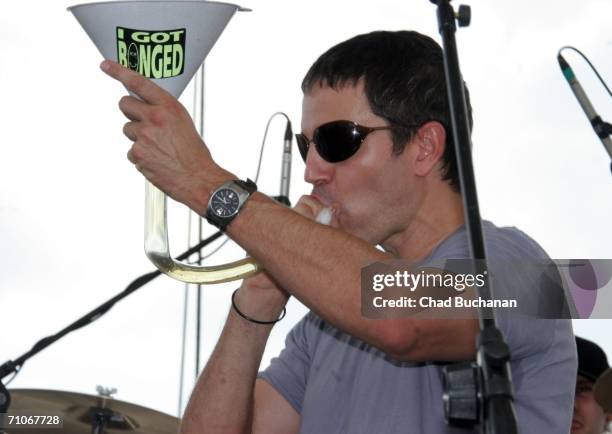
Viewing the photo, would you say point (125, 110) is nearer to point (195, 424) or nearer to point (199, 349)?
point (195, 424)

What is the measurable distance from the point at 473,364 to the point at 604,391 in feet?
8.47

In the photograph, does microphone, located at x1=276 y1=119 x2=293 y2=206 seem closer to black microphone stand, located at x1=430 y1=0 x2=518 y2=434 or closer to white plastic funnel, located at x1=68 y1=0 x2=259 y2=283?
white plastic funnel, located at x1=68 y1=0 x2=259 y2=283

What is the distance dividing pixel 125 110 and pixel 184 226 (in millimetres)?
2962

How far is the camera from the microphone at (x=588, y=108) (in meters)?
3.62

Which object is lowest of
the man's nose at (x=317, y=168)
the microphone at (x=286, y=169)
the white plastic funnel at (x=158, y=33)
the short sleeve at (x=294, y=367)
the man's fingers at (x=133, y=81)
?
the short sleeve at (x=294, y=367)

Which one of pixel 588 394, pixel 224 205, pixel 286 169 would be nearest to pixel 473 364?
pixel 224 205

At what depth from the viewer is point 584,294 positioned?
2.86 metres

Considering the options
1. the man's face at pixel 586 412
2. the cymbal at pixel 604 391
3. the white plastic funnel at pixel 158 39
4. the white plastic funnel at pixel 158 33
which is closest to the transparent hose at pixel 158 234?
the white plastic funnel at pixel 158 39

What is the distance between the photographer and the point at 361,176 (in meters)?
2.48

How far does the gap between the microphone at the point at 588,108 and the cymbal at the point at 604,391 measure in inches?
35.7

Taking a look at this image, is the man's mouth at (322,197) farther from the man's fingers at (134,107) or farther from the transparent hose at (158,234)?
the man's fingers at (134,107)

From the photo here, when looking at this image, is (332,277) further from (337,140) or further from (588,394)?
(588,394)

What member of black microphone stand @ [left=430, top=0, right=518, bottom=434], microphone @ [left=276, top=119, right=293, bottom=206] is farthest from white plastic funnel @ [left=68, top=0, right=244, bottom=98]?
microphone @ [left=276, top=119, right=293, bottom=206]

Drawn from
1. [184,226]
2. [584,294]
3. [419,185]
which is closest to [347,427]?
[419,185]
